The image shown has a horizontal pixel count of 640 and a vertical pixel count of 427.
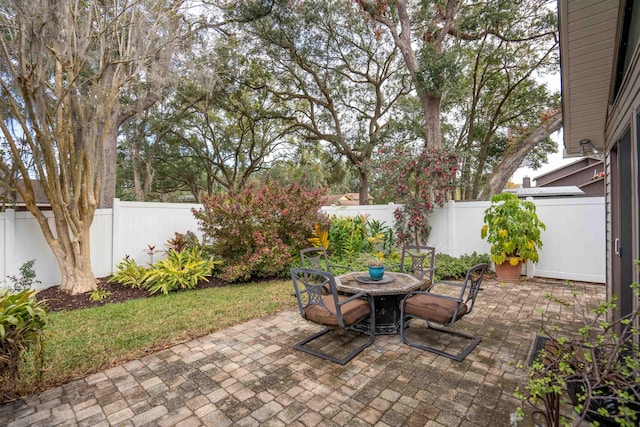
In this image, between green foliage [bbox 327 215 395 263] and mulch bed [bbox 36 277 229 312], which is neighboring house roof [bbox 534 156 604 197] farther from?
mulch bed [bbox 36 277 229 312]

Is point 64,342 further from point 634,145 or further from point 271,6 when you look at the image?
point 271,6

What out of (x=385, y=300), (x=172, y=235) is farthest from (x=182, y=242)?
(x=385, y=300)

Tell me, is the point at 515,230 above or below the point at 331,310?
above

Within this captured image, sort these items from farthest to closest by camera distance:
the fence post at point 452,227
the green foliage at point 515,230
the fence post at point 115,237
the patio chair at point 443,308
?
the fence post at point 452,227 → the fence post at point 115,237 → the green foliage at point 515,230 → the patio chair at point 443,308

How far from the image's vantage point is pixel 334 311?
2.99 meters

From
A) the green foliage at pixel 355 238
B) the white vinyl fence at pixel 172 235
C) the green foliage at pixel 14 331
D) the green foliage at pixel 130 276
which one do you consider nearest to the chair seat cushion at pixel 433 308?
the green foliage at pixel 14 331

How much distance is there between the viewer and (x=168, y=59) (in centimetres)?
543

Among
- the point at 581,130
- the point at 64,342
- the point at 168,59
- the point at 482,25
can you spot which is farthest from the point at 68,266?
the point at 482,25

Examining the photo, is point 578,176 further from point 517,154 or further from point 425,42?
point 425,42

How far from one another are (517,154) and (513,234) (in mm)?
4564

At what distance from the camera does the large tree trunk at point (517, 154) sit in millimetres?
8578

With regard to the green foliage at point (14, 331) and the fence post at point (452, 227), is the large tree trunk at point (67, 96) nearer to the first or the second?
the green foliage at point (14, 331)

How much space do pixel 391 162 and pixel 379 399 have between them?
18.9ft

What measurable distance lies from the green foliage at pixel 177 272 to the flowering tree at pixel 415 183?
4447 mm
